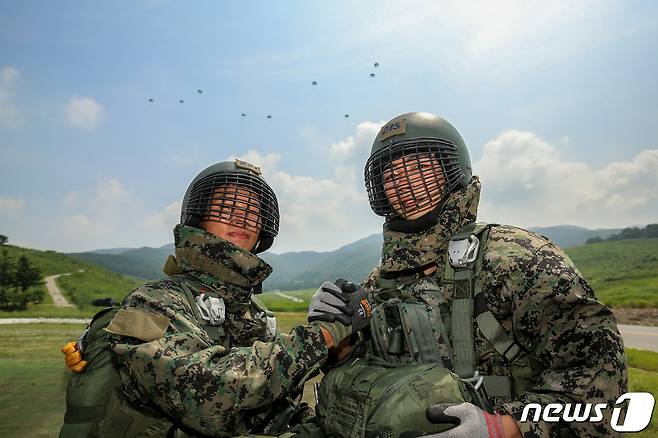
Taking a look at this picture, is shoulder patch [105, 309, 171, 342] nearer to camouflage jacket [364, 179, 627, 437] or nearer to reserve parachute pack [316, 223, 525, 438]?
reserve parachute pack [316, 223, 525, 438]

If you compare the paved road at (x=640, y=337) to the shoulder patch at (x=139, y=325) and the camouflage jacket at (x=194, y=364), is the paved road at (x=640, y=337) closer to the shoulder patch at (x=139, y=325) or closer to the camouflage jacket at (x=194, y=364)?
the camouflage jacket at (x=194, y=364)

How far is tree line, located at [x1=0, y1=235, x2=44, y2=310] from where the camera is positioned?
38.9 metres

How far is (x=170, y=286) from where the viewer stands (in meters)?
3.48

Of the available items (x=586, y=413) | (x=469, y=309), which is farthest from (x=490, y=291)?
(x=586, y=413)

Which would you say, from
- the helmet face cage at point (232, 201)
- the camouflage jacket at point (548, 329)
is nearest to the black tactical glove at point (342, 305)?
the camouflage jacket at point (548, 329)

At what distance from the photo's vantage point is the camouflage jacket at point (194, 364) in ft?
9.02

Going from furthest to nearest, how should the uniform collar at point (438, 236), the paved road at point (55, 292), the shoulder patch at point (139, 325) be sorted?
the paved road at point (55, 292) < the uniform collar at point (438, 236) < the shoulder patch at point (139, 325)

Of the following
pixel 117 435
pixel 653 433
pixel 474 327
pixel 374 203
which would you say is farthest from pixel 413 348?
pixel 653 433

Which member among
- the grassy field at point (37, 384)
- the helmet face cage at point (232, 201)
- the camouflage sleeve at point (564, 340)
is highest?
the helmet face cage at point (232, 201)

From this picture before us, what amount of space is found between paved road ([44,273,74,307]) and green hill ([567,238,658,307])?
176ft

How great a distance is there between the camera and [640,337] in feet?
62.9

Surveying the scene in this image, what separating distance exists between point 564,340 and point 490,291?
0.50m

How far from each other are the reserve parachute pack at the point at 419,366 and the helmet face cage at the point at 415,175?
397 mm

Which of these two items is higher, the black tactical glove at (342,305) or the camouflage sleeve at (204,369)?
the black tactical glove at (342,305)
